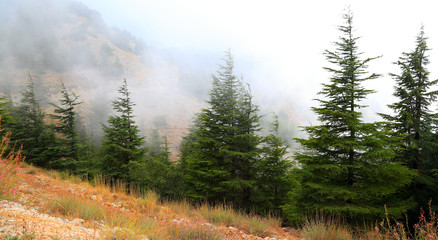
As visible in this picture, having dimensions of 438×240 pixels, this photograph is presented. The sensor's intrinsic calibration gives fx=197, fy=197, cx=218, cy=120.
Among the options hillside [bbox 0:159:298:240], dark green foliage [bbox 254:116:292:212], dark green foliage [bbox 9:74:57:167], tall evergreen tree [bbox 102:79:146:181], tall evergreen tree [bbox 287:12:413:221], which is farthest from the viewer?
dark green foliage [bbox 9:74:57:167]

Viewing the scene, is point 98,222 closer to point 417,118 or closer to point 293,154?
point 293,154

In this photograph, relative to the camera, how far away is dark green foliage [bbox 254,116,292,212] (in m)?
13.5

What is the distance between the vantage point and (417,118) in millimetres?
10500

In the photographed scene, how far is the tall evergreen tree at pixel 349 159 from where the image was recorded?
850 cm

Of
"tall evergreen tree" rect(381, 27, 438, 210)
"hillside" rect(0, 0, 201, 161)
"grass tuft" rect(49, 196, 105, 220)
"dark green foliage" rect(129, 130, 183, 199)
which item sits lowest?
"dark green foliage" rect(129, 130, 183, 199)

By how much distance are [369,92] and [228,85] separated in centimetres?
854

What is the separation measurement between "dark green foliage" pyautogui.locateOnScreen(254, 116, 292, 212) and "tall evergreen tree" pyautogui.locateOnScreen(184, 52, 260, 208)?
0.70 m

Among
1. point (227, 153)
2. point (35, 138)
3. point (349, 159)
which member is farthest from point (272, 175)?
point (35, 138)

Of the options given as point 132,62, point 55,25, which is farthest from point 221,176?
point 55,25

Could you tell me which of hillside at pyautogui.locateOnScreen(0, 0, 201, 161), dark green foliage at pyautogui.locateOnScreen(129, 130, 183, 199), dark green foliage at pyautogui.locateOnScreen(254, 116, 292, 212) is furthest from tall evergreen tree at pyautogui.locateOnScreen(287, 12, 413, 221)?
hillside at pyautogui.locateOnScreen(0, 0, 201, 161)

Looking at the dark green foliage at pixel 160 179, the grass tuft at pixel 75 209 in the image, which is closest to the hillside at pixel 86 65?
the dark green foliage at pixel 160 179

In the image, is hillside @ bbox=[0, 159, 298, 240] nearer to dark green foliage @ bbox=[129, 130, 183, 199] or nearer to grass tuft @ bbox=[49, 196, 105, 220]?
grass tuft @ bbox=[49, 196, 105, 220]

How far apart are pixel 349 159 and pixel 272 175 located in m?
5.78

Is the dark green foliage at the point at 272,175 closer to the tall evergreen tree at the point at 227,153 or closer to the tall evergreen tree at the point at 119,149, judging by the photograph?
the tall evergreen tree at the point at 227,153
